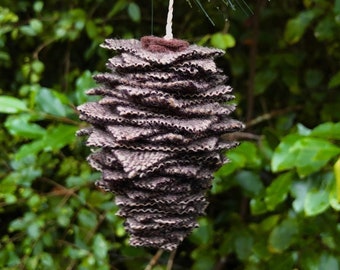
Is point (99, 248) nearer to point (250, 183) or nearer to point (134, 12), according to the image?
point (250, 183)

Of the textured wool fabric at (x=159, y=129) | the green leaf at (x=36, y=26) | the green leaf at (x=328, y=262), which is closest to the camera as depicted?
the textured wool fabric at (x=159, y=129)

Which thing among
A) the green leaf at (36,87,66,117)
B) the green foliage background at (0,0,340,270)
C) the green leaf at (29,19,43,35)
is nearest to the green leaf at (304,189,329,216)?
the green foliage background at (0,0,340,270)

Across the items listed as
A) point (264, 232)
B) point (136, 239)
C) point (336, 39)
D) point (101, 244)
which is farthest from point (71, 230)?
point (136, 239)

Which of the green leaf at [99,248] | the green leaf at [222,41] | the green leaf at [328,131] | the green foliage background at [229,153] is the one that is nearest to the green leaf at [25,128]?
the green foliage background at [229,153]

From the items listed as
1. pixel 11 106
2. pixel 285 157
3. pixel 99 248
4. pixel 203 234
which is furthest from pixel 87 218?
pixel 285 157

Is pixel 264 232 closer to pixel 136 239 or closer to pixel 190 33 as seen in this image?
pixel 190 33

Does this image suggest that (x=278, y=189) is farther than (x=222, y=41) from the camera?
No

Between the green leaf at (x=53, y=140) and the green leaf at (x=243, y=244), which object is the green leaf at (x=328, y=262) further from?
the green leaf at (x=53, y=140)
